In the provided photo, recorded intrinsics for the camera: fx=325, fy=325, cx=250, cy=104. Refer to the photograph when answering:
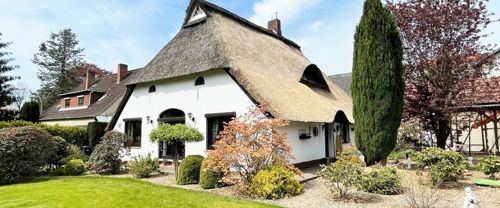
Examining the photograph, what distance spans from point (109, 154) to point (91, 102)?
15262 millimetres

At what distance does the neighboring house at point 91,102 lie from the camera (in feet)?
83.9

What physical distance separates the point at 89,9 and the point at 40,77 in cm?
4811

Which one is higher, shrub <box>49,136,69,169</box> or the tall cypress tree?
the tall cypress tree

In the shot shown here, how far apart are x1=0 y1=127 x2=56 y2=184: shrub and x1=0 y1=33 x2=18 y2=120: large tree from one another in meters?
20.7

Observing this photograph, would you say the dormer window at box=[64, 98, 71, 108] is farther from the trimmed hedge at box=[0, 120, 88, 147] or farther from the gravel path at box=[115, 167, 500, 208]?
the gravel path at box=[115, 167, 500, 208]

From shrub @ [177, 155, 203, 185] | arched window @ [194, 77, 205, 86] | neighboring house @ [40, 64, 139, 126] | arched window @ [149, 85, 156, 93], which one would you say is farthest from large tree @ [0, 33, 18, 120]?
shrub @ [177, 155, 203, 185]

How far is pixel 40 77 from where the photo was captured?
172 feet

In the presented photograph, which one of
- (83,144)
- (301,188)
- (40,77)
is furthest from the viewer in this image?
(40,77)

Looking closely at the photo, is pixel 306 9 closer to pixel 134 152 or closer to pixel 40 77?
pixel 134 152

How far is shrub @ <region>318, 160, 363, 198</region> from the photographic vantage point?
8.77 metres

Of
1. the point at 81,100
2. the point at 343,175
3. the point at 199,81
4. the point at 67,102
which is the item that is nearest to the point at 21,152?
the point at 199,81

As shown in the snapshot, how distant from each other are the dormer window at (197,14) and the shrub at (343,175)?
12208 millimetres

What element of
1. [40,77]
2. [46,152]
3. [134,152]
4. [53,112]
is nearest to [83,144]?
[134,152]

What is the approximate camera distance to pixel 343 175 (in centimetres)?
882
